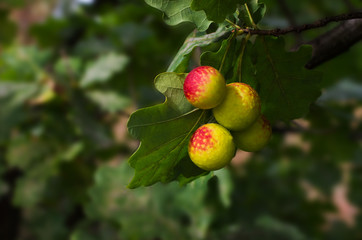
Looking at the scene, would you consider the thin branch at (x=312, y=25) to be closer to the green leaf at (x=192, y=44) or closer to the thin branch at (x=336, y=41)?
the green leaf at (x=192, y=44)

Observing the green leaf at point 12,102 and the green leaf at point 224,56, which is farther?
the green leaf at point 12,102

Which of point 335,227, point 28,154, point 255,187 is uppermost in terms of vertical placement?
point 28,154

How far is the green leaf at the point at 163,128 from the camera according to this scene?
72 centimetres

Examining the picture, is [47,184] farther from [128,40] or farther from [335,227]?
[335,227]

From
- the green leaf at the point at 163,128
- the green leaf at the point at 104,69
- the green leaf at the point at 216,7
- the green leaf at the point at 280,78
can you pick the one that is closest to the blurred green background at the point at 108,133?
the green leaf at the point at 104,69

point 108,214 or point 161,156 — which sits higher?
point 161,156

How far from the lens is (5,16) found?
283cm

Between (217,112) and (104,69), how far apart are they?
4.38ft

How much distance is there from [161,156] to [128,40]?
1.53 metres

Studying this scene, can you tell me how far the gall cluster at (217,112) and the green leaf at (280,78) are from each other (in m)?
0.13

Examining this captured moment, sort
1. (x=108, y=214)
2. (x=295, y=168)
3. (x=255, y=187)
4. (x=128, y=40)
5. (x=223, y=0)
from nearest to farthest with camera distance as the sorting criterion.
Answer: (x=223, y=0) → (x=108, y=214) → (x=128, y=40) → (x=255, y=187) → (x=295, y=168)

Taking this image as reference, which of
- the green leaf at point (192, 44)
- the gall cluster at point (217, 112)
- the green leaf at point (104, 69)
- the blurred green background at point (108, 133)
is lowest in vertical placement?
the blurred green background at point (108, 133)

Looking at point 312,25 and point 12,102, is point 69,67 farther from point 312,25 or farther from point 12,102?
point 312,25

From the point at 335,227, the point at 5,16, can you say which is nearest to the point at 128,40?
the point at 5,16
